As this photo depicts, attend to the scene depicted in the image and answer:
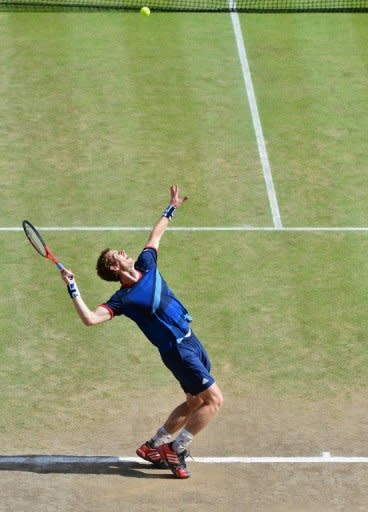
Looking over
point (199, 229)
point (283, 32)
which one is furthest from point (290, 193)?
point (283, 32)

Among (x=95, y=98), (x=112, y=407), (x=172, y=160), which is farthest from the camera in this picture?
(x=95, y=98)

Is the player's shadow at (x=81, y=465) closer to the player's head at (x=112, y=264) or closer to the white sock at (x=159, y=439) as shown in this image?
the white sock at (x=159, y=439)

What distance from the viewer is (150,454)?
13117mm

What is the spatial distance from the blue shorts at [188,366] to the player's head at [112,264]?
0.91 metres

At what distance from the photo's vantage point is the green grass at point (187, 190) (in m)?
15.1

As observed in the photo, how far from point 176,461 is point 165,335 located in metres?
1.28

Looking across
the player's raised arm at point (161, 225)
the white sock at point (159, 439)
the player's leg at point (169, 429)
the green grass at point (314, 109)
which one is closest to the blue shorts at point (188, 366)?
the player's leg at point (169, 429)

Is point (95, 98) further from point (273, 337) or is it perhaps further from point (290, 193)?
point (273, 337)

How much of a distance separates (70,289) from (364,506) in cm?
353

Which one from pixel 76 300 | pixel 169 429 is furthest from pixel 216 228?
pixel 76 300

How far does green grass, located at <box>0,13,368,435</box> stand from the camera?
15.1 metres

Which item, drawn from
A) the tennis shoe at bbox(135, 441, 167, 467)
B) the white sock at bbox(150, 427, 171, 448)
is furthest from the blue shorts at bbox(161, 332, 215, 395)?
the tennis shoe at bbox(135, 441, 167, 467)

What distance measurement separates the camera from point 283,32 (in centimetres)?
2397

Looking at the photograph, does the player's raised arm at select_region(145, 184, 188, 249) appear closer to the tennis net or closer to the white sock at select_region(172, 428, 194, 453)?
the white sock at select_region(172, 428, 194, 453)
